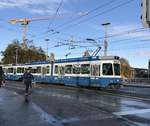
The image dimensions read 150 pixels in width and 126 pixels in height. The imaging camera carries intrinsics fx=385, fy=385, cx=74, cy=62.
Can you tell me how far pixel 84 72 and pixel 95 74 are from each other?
2.22 meters

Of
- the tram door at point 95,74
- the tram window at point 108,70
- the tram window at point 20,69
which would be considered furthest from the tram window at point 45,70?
the tram window at point 108,70

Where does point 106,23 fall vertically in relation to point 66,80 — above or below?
above

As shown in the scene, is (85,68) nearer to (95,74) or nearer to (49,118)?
(95,74)

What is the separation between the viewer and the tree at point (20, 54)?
112 meters

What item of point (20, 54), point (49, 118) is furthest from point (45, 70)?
point (20, 54)

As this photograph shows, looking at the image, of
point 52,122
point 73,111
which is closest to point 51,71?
point 73,111

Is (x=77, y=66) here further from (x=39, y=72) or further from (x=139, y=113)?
(x=139, y=113)

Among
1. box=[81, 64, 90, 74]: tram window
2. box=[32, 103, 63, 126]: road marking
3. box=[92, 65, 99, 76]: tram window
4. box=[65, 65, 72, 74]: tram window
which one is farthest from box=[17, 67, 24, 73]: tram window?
box=[32, 103, 63, 126]: road marking

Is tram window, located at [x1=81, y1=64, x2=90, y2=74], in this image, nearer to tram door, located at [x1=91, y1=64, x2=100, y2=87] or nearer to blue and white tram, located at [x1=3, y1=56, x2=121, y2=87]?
blue and white tram, located at [x1=3, y1=56, x2=121, y2=87]

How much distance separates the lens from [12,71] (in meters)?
67.3

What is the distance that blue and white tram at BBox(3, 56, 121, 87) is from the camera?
36.6 metres

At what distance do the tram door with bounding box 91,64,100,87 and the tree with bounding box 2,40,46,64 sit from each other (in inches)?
2841

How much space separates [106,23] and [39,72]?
12.3 metres

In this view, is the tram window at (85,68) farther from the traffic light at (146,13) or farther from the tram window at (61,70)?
the traffic light at (146,13)
